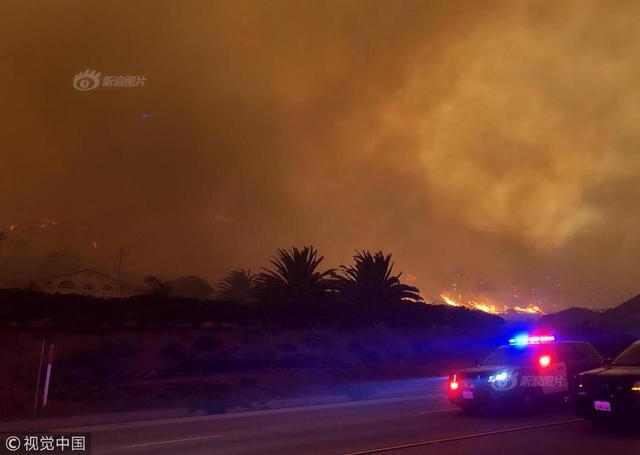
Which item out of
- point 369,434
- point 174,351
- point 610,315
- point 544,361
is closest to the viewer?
point 369,434

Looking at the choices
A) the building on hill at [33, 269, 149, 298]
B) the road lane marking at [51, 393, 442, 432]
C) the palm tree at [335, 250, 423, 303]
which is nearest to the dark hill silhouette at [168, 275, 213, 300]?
the building on hill at [33, 269, 149, 298]

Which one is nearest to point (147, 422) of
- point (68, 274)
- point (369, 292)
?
point (369, 292)

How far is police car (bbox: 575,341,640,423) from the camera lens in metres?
9.47

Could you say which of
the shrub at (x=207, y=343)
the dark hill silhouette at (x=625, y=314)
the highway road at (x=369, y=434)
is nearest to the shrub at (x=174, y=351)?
the shrub at (x=207, y=343)

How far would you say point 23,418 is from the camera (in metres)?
14.6

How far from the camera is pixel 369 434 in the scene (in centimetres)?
1072

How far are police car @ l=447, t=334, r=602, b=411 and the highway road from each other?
1.28 feet

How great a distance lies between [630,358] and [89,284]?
65.1 metres

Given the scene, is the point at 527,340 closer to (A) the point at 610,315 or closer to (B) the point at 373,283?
(B) the point at 373,283

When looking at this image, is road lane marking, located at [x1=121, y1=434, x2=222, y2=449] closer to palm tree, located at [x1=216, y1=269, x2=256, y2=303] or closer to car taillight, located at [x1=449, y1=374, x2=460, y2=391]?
car taillight, located at [x1=449, y1=374, x2=460, y2=391]

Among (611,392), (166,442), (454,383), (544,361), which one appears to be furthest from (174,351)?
(611,392)

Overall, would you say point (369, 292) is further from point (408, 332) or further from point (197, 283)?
point (197, 283)

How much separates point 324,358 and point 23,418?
889 inches

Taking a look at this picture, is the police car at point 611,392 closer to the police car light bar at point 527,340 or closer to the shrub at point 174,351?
the police car light bar at point 527,340
